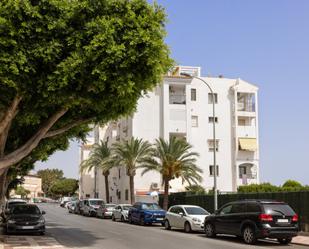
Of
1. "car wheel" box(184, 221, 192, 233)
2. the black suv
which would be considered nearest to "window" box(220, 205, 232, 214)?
the black suv

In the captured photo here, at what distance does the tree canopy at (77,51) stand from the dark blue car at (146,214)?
18.1 m

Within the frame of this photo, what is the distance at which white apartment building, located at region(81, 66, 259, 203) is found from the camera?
64000 millimetres

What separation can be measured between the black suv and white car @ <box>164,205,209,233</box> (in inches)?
186

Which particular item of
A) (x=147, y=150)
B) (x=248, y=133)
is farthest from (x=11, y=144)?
(x=248, y=133)

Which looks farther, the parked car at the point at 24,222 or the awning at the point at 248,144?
the awning at the point at 248,144

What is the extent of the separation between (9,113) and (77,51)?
3.88 m

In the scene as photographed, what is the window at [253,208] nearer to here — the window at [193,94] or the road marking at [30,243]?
the road marking at [30,243]

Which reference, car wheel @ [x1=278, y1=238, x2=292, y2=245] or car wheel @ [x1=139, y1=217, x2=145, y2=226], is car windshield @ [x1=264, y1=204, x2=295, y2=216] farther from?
car wheel @ [x1=139, y1=217, x2=145, y2=226]

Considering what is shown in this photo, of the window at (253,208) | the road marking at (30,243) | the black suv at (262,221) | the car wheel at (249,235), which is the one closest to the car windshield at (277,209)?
the black suv at (262,221)

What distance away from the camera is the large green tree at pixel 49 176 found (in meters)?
156

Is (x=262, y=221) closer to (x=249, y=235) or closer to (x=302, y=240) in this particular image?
(x=249, y=235)

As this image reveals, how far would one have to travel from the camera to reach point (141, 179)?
62750mm

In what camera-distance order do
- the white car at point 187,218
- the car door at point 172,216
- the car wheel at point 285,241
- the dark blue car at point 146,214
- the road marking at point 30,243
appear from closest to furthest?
the road marking at point 30,243
the car wheel at point 285,241
the white car at point 187,218
the car door at point 172,216
the dark blue car at point 146,214

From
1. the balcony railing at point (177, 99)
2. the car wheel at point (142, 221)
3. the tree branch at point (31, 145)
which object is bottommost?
the car wheel at point (142, 221)
